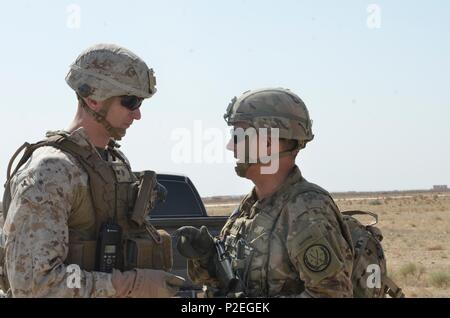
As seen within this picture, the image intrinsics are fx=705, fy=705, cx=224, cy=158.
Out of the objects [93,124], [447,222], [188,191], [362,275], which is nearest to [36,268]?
[93,124]

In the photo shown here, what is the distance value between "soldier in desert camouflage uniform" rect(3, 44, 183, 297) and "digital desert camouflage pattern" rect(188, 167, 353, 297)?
441mm

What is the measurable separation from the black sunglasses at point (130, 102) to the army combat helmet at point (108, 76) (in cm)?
3

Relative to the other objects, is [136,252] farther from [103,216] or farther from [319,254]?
[319,254]

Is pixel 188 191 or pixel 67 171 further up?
pixel 188 191

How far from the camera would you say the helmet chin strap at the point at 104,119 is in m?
3.91

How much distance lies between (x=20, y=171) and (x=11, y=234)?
0.33 metres

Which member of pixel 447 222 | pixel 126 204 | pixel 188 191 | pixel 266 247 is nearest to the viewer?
pixel 266 247

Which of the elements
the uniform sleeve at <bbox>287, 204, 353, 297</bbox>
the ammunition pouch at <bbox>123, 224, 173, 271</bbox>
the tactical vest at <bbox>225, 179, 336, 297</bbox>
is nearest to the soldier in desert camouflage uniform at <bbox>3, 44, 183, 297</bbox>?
the ammunition pouch at <bbox>123, 224, 173, 271</bbox>

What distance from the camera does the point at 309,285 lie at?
11.2ft

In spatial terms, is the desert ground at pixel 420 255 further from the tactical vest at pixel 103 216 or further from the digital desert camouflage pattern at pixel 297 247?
the tactical vest at pixel 103 216

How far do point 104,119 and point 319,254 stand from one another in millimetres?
1416

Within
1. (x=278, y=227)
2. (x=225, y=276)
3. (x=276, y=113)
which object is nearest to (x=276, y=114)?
(x=276, y=113)
